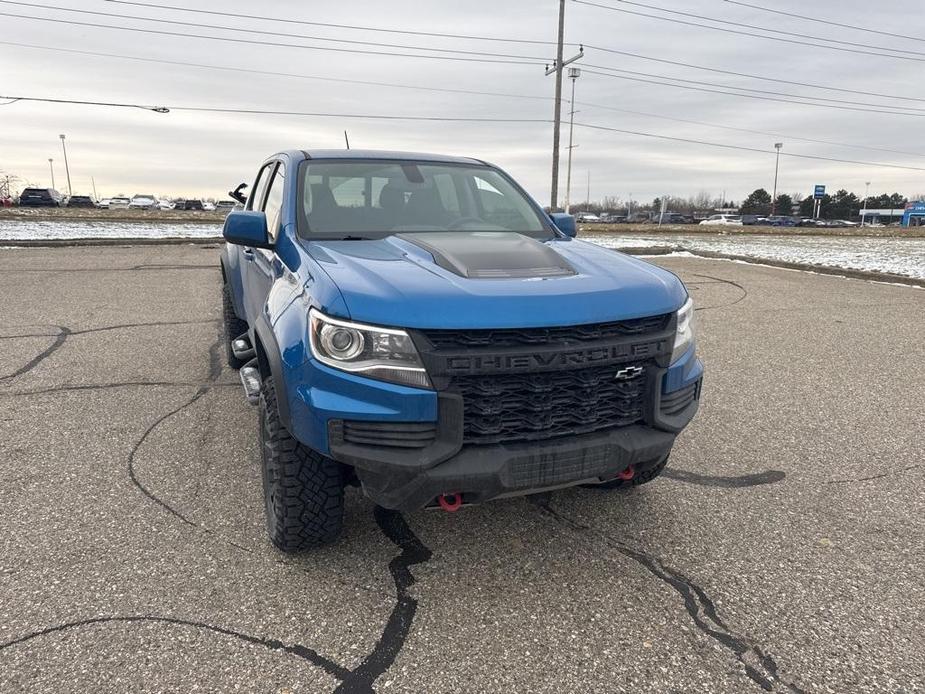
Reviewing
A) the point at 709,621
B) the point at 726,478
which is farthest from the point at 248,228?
the point at 726,478

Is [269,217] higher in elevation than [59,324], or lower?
higher

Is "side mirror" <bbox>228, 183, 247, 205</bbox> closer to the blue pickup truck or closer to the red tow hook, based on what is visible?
the blue pickup truck

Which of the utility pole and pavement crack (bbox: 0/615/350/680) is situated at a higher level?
the utility pole

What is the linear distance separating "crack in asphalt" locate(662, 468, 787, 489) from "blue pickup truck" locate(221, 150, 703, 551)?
90 centimetres

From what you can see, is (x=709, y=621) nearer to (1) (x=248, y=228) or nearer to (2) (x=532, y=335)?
(2) (x=532, y=335)

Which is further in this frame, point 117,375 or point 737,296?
point 737,296

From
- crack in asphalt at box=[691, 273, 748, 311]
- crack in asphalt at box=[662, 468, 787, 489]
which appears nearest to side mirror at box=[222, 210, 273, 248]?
crack in asphalt at box=[662, 468, 787, 489]

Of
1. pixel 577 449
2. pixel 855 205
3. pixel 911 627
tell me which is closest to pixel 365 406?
pixel 577 449

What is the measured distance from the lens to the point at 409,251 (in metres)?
2.95

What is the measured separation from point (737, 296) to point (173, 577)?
9.34 meters

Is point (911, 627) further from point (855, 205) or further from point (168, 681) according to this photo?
point (855, 205)

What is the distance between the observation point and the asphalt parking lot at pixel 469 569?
7.02 ft

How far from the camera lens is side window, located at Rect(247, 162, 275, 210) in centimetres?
455

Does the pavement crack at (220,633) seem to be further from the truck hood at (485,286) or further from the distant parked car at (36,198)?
the distant parked car at (36,198)
